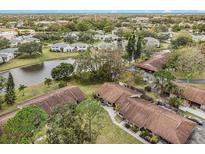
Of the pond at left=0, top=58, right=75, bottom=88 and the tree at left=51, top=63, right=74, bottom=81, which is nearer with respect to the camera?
the tree at left=51, top=63, right=74, bottom=81

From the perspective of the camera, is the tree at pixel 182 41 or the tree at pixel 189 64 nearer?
the tree at pixel 189 64

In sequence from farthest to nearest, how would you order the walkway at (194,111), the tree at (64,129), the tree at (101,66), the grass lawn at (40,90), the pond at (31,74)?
the pond at (31,74)
the tree at (101,66)
the grass lawn at (40,90)
the walkway at (194,111)
the tree at (64,129)

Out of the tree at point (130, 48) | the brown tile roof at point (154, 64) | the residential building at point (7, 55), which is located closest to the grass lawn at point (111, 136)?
the brown tile roof at point (154, 64)

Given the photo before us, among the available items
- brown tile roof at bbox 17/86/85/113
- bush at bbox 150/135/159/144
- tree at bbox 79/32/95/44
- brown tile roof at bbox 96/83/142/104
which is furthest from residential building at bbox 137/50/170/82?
tree at bbox 79/32/95/44

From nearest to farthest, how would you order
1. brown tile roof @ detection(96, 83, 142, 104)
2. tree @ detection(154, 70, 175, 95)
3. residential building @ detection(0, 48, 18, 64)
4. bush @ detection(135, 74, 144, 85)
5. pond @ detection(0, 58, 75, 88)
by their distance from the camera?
brown tile roof @ detection(96, 83, 142, 104) → tree @ detection(154, 70, 175, 95) → bush @ detection(135, 74, 144, 85) → pond @ detection(0, 58, 75, 88) → residential building @ detection(0, 48, 18, 64)

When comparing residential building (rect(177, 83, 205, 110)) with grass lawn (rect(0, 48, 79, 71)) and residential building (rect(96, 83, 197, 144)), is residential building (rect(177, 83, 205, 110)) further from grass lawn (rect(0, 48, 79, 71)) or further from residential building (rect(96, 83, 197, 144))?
grass lawn (rect(0, 48, 79, 71))

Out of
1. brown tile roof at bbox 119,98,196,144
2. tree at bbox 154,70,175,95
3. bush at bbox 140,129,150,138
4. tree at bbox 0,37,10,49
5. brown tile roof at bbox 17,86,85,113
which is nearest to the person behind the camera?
brown tile roof at bbox 119,98,196,144

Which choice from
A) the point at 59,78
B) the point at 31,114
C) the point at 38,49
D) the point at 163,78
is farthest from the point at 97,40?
the point at 31,114

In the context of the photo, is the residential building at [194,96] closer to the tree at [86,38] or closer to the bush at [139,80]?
the bush at [139,80]
